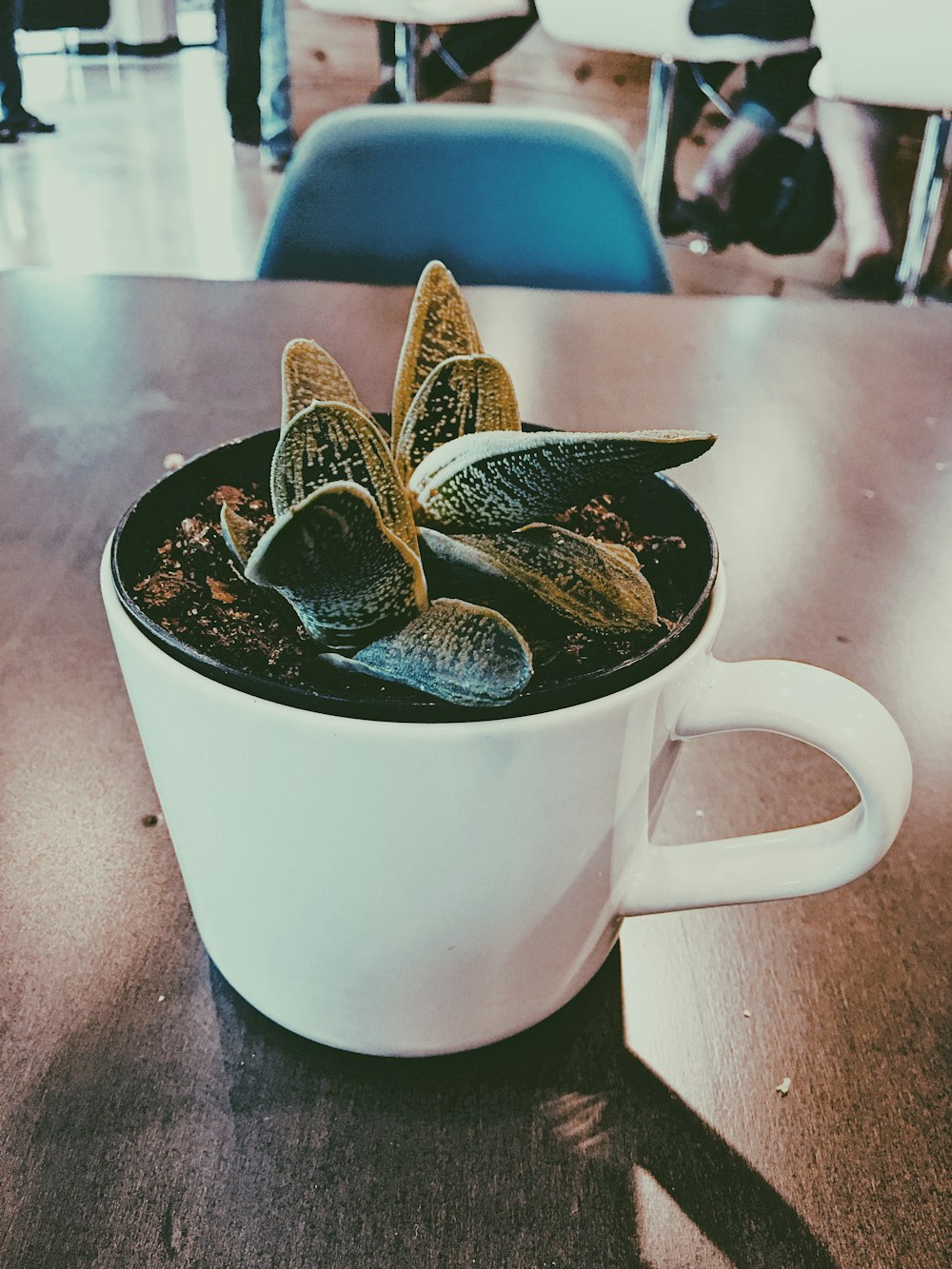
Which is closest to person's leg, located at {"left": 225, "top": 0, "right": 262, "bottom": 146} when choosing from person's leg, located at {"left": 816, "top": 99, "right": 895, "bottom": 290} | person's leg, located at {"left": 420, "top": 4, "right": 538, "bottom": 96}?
person's leg, located at {"left": 420, "top": 4, "right": 538, "bottom": 96}

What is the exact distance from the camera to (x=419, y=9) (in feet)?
6.71

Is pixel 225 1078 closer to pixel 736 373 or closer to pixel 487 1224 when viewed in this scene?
pixel 487 1224

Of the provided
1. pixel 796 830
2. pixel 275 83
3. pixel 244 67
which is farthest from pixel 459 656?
pixel 244 67

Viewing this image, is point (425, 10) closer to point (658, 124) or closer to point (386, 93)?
point (658, 124)

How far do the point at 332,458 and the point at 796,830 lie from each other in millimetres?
153

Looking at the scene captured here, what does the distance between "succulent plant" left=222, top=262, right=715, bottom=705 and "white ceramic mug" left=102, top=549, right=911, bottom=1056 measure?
2cm

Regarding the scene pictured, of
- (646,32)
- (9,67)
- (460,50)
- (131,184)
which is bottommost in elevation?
(131,184)

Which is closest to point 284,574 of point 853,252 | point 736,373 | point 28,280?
point 736,373

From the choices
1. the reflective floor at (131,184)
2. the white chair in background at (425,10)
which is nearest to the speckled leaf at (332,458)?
the reflective floor at (131,184)

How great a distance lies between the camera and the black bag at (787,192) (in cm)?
247

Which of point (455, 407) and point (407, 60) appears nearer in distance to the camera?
point (455, 407)

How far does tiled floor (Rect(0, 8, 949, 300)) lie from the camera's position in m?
2.51

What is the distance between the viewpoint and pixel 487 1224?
24 centimetres

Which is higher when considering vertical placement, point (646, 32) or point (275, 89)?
point (646, 32)
